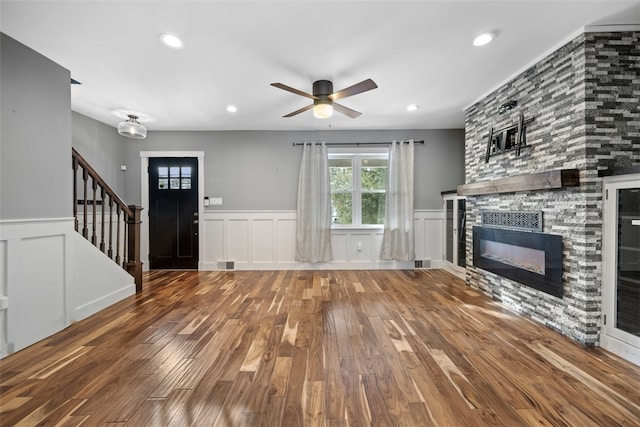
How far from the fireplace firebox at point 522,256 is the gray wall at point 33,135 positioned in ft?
15.1

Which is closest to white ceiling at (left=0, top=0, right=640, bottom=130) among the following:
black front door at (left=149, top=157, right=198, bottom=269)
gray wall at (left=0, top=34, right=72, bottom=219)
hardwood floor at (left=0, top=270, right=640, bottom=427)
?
gray wall at (left=0, top=34, right=72, bottom=219)

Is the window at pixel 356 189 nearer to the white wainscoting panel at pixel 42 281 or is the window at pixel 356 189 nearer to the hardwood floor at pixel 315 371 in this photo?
the hardwood floor at pixel 315 371

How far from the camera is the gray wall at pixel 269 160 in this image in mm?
4785

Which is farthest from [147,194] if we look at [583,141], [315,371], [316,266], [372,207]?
[583,141]

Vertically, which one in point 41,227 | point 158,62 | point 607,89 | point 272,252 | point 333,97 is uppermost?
point 158,62

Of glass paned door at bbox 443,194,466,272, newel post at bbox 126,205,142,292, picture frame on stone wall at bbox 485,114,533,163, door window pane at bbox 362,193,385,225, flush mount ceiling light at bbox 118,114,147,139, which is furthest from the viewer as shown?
door window pane at bbox 362,193,385,225

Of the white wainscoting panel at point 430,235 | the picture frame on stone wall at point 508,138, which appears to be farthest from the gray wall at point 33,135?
the white wainscoting panel at point 430,235

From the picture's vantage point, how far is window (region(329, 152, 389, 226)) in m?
4.86

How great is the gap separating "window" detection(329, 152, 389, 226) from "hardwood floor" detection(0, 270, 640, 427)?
217 cm

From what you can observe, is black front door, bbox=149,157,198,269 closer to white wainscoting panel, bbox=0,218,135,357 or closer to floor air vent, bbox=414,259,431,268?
white wainscoting panel, bbox=0,218,135,357

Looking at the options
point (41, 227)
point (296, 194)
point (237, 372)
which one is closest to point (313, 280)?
point (296, 194)

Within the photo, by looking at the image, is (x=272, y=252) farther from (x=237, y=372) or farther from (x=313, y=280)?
(x=237, y=372)

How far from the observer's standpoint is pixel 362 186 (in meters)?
4.88

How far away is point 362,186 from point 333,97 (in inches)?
91.9
